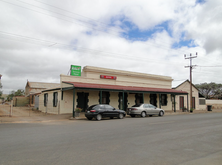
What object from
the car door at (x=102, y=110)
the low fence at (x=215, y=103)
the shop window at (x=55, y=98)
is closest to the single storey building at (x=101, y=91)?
the shop window at (x=55, y=98)

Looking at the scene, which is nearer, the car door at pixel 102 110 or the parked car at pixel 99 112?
the parked car at pixel 99 112

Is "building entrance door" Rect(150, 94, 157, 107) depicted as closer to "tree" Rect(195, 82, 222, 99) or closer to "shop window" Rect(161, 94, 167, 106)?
"shop window" Rect(161, 94, 167, 106)

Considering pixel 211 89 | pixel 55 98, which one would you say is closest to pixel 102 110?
pixel 55 98

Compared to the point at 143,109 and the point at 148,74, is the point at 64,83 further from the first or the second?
the point at 148,74

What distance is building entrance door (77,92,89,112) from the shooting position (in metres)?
22.5

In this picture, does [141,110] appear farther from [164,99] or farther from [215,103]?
[215,103]

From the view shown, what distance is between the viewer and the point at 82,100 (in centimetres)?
2284

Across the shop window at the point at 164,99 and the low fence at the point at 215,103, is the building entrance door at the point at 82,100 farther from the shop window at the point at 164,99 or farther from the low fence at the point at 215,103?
the low fence at the point at 215,103

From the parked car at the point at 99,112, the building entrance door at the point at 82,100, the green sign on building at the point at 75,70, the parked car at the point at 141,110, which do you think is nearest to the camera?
the parked car at the point at 99,112

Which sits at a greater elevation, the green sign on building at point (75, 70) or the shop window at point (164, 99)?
the green sign on building at point (75, 70)

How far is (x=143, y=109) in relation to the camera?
20984mm

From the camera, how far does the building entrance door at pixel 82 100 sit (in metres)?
22.5

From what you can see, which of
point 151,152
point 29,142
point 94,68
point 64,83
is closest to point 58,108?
point 64,83

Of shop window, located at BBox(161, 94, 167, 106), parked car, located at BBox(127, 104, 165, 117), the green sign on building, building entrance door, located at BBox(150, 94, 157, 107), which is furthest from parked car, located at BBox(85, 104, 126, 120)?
shop window, located at BBox(161, 94, 167, 106)
